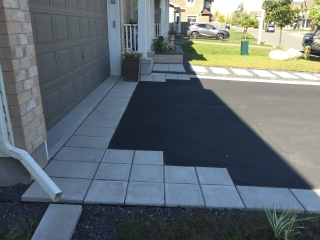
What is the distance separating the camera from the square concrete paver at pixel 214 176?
2945 mm

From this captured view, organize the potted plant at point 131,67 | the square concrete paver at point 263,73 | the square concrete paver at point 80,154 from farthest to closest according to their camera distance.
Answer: the square concrete paver at point 263,73 → the potted plant at point 131,67 → the square concrete paver at point 80,154

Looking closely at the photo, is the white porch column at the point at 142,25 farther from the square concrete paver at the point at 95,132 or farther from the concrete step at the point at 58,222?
the concrete step at the point at 58,222

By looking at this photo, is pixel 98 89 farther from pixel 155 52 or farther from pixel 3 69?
pixel 155 52

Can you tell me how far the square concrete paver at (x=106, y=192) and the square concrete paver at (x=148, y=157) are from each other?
53 cm

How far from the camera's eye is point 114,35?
7695mm

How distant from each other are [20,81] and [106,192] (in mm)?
1304

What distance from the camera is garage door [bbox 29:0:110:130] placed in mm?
3619

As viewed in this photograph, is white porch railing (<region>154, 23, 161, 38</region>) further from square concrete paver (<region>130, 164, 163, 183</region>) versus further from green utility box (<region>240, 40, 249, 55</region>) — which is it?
square concrete paver (<region>130, 164, 163, 183</region>)

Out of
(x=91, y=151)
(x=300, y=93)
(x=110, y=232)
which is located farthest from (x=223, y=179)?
(x=300, y=93)

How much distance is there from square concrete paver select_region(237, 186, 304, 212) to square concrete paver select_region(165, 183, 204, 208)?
449mm

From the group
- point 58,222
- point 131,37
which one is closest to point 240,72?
point 131,37

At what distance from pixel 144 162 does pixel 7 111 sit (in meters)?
1.58

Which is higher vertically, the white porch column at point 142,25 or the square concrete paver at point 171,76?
the white porch column at point 142,25

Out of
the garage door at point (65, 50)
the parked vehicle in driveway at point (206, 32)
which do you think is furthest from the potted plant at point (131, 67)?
the parked vehicle in driveway at point (206, 32)
